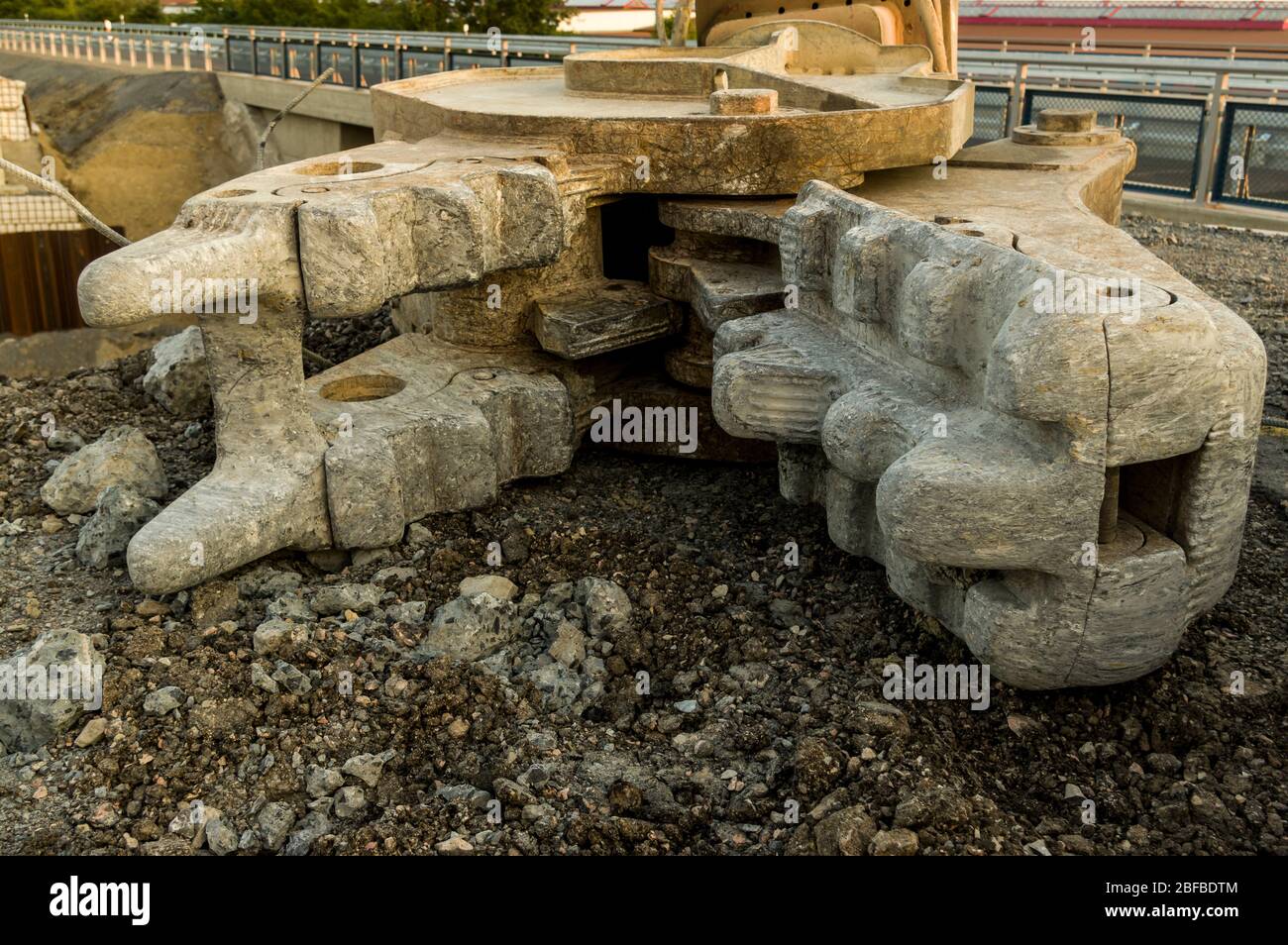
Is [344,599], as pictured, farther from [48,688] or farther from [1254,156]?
[1254,156]

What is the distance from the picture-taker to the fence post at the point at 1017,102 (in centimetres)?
1165

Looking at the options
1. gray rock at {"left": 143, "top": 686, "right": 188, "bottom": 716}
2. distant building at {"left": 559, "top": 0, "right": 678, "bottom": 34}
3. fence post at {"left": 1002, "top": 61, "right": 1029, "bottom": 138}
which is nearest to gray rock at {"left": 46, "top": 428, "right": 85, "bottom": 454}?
gray rock at {"left": 143, "top": 686, "right": 188, "bottom": 716}

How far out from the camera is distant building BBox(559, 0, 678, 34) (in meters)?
24.0

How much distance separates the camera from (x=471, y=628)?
15.6 ft

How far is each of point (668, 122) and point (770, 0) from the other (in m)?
3.77

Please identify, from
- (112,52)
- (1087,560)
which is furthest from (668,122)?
(112,52)

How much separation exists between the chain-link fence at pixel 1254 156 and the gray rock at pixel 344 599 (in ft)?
28.0

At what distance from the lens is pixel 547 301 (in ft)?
20.2

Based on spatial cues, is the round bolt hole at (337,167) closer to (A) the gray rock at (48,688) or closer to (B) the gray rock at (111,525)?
(B) the gray rock at (111,525)

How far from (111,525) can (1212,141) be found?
30.5 ft

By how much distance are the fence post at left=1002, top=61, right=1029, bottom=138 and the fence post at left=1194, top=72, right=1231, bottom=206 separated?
1.59 m

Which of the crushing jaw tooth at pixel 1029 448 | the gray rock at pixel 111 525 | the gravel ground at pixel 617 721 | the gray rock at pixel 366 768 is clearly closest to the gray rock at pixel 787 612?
the gravel ground at pixel 617 721

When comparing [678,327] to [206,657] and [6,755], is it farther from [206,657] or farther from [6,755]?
[6,755]

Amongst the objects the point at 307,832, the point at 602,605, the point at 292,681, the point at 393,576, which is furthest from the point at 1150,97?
the point at 307,832
